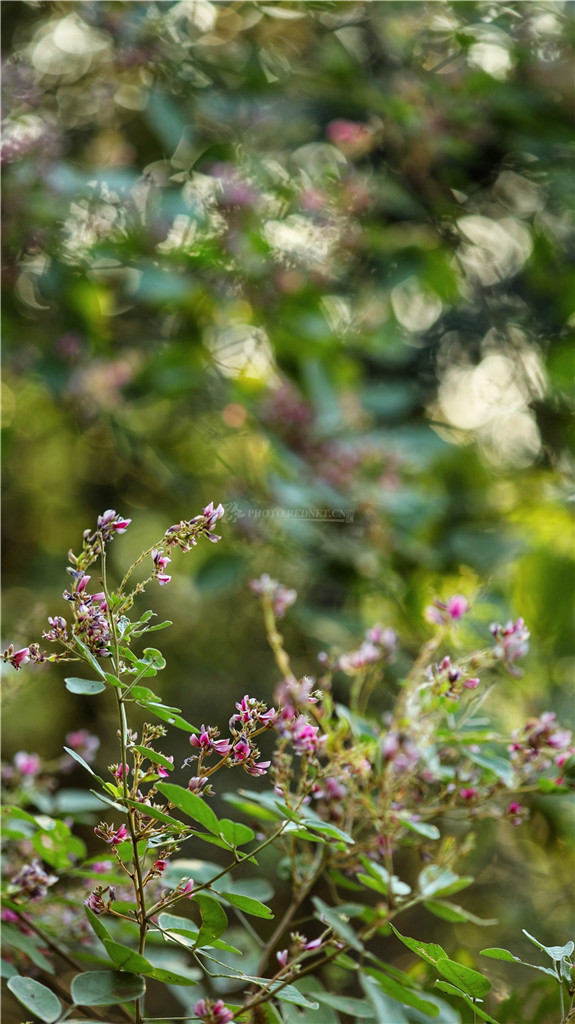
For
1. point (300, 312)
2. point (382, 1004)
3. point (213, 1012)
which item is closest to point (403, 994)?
point (382, 1004)

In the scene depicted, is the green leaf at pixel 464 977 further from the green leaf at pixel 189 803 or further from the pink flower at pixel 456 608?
the pink flower at pixel 456 608

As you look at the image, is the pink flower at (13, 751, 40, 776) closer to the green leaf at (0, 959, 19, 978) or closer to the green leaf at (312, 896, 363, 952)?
the green leaf at (0, 959, 19, 978)

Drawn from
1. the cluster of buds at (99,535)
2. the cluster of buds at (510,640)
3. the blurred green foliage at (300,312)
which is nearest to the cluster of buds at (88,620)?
the cluster of buds at (99,535)

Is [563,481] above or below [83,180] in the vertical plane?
below

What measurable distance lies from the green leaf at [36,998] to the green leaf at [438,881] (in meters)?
0.21

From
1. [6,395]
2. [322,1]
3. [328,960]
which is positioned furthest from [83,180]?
[328,960]

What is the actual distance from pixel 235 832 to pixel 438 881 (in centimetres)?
19

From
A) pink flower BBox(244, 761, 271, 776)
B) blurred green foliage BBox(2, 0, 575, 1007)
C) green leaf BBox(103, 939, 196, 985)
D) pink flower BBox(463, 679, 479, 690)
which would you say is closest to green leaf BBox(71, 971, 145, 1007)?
green leaf BBox(103, 939, 196, 985)

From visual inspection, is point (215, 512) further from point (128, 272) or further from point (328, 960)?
point (128, 272)

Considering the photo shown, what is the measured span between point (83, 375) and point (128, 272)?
0.49 ft

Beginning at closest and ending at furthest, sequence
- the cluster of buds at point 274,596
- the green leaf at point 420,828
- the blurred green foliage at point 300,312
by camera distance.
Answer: the green leaf at point 420,828 → the cluster of buds at point 274,596 → the blurred green foliage at point 300,312

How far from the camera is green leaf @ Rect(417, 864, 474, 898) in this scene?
0.49m

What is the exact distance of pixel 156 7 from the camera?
46.3 inches

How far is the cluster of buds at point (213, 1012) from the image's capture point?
36 centimetres
